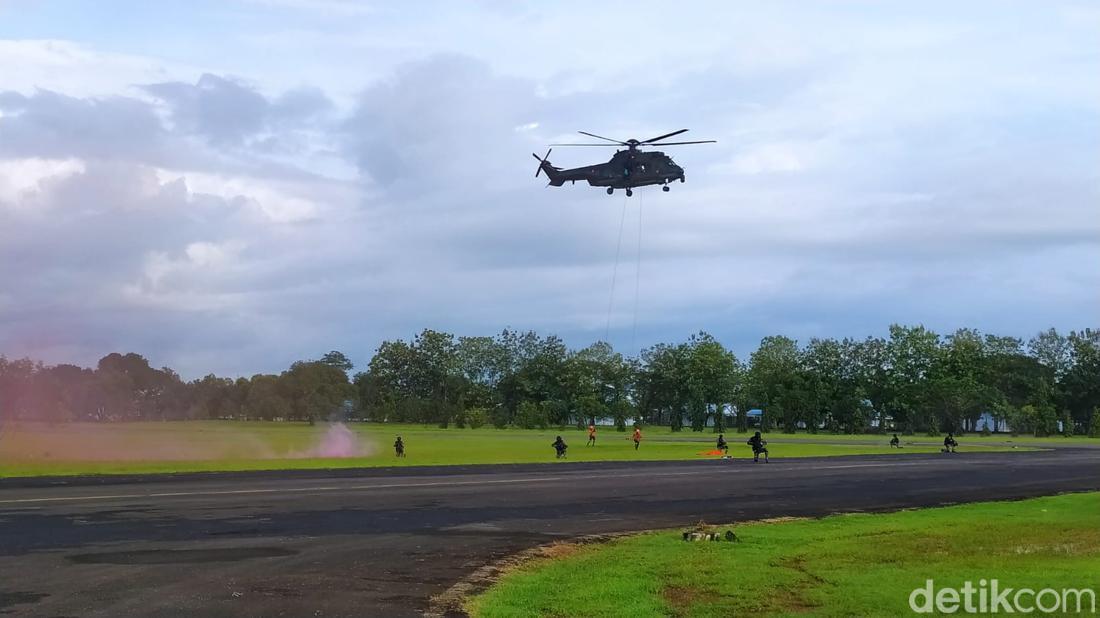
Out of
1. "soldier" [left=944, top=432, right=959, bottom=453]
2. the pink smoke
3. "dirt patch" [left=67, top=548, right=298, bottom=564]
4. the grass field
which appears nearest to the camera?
"dirt patch" [left=67, top=548, right=298, bottom=564]

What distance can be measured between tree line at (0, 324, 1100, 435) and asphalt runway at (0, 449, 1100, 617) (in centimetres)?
8608

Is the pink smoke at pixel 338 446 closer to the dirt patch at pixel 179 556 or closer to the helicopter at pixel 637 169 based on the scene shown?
the helicopter at pixel 637 169

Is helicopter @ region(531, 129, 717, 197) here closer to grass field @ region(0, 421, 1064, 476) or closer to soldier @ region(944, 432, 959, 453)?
grass field @ region(0, 421, 1064, 476)

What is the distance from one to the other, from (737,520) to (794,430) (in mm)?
115808

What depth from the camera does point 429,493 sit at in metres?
31.4

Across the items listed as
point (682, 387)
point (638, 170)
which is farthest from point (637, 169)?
point (682, 387)

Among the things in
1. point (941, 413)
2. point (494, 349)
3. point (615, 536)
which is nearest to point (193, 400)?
point (494, 349)

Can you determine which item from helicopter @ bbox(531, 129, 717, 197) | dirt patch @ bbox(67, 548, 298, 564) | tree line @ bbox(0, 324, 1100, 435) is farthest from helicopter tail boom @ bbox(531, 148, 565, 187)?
tree line @ bbox(0, 324, 1100, 435)

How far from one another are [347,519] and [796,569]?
11.4 m

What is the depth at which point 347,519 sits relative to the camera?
2328 centimetres

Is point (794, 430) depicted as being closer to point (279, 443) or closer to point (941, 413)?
point (941, 413)

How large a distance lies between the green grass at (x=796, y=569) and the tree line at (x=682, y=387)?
347 feet

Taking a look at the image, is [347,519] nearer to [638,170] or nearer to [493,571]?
[493,571]
